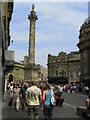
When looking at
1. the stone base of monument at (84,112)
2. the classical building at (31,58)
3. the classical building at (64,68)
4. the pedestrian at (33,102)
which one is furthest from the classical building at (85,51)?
the pedestrian at (33,102)

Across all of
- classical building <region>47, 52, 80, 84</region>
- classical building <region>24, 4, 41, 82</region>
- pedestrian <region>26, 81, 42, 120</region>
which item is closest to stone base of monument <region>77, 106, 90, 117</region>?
pedestrian <region>26, 81, 42, 120</region>

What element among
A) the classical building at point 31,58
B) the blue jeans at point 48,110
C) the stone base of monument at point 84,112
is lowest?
the stone base of monument at point 84,112

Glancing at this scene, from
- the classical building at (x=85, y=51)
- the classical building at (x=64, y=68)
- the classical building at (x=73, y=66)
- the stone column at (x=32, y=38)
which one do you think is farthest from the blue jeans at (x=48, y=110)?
the classical building at (x=73, y=66)

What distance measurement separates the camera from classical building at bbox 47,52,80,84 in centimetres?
9244

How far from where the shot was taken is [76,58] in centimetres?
9456

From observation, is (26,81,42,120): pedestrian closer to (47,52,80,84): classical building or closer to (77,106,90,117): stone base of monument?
(77,106,90,117): stone base of monument

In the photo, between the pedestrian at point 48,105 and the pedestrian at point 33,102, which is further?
the pedestrian at point 48,105

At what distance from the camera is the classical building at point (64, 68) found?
92.4 m

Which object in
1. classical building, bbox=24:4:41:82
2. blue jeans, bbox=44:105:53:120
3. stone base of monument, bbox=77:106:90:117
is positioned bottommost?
stone base of monument, bbox=77:106:90:117

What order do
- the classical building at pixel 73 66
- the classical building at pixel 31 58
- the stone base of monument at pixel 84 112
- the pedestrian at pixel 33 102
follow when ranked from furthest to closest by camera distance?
1. the classical building at pixel 73 66
2. the classical building at pixel 31 58
3. the stone base of monument at pixel 84 112
4. the pedestrian at pixel 33 102

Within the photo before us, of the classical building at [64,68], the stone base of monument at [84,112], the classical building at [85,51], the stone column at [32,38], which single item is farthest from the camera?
the classical building at [64,68]

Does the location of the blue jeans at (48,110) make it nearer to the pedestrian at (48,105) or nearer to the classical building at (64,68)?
the pedestrian at (48,105)

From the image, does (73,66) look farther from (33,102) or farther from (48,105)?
(33,102)

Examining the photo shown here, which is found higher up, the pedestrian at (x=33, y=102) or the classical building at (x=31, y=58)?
the classical building at (x=31, y=58)
